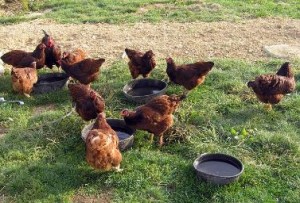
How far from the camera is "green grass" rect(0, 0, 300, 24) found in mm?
12320

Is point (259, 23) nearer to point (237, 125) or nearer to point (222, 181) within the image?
point (237, 125)

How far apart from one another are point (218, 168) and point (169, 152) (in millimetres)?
Answer: 785

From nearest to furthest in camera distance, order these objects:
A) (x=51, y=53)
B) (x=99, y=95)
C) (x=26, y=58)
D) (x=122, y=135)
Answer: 1. (x=122, y=135)
2. (x=99, y=95)
3. (x=26, y=58)
4. (x=51, y=53)

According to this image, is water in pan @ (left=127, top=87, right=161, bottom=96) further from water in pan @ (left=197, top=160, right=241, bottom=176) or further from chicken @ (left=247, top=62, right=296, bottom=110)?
water in pan @ (left=197, top=160, right=241, bottom=176)

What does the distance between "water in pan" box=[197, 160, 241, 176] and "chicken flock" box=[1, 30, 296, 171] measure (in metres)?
0.74

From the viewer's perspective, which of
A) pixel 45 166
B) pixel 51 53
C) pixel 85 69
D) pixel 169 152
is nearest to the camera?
pixel 45 166

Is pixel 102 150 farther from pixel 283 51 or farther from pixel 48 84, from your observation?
pixel 283 51

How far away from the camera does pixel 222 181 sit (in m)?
5.66

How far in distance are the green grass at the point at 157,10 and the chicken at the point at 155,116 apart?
6182 millimetres

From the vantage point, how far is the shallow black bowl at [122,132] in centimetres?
639

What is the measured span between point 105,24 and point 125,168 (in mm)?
6673

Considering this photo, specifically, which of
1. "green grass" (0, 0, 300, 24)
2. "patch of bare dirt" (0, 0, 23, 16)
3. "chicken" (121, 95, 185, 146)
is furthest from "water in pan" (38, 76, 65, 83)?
"patch of bare dirt" (0, 0, 23, 16)

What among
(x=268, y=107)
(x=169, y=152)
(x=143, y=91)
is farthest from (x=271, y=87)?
(x=143, y=91)

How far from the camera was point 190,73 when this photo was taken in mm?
7727
